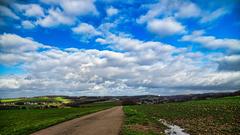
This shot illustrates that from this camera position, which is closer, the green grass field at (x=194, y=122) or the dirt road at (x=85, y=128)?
the green grass field at (x=194, y=122)

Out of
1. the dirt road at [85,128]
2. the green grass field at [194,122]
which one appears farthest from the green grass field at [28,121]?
the green grass field at [194,122]

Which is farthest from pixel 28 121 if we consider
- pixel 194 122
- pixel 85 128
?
pixel 194 122

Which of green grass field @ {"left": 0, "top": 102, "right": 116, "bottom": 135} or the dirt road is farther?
green grass field @ {"left": 0, "top": 102, "right": 116, "bottom": 135}

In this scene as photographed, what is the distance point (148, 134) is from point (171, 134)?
232 cm

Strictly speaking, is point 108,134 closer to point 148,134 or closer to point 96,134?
point 96,134

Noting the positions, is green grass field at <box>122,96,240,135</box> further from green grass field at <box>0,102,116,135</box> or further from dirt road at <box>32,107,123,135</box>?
green grass field at <box>0,102,116,135</box>

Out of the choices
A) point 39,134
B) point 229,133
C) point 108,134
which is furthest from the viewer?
point 39,134

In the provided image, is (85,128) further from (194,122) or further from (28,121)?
(28,121)

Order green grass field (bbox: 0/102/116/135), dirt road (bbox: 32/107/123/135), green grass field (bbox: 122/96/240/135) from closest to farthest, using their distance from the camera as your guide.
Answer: green grass field (bbox: 122/96/240/135), dirt road (bbox: 32/107/123/135), green grass field (bbox: 0/102/116/135)

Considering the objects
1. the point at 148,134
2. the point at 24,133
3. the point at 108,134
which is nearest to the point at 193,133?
the point at 148,134

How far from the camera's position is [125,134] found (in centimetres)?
1839

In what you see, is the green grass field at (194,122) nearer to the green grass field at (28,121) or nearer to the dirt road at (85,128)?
the dirt road at (85,128)

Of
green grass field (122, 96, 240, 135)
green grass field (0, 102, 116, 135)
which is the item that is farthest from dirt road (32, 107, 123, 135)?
green grass field (0, 102, 116, 135)

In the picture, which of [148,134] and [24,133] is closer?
[148,134]
